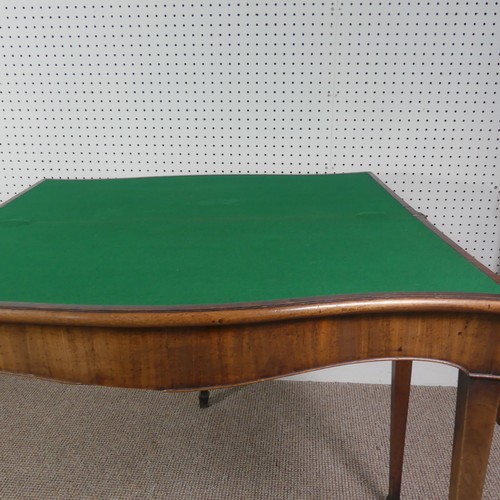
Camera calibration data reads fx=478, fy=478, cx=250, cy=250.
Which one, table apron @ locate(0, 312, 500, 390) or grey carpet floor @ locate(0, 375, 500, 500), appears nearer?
table apron @ locate(0, 312, 500, 390)

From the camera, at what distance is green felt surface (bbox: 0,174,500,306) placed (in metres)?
0.79

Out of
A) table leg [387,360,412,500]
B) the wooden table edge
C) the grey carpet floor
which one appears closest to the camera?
the wooden table edge

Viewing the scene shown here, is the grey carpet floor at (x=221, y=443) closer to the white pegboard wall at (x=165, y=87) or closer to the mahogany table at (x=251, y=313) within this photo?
the mahogany table at (x=251, y=313)

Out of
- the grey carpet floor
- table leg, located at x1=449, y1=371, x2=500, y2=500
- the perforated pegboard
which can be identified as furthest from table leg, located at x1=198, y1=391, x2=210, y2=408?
table leg, located at x1=449, y1=371, x2=500, y2=500

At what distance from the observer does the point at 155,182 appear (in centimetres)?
155

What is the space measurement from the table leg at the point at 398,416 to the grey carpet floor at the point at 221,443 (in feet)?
0.27

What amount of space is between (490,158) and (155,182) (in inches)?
45.7

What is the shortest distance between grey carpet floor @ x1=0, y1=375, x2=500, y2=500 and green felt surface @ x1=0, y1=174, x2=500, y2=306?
824 millimetres

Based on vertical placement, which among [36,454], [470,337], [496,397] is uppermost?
[470,337]

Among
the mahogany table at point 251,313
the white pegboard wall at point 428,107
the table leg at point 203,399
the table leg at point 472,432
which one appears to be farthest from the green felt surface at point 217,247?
the table leg at point 203,399

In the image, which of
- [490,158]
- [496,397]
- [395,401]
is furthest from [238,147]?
[496,397]

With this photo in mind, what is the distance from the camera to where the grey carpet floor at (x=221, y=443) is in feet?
4.70

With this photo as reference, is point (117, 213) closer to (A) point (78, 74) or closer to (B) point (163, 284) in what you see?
(B) point (163, 284)

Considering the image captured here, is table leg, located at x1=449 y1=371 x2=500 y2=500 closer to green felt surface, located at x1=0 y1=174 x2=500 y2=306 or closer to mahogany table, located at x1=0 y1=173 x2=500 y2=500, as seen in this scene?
mahogany table, located at x1=0 y1=173 x2=500 y2=500
